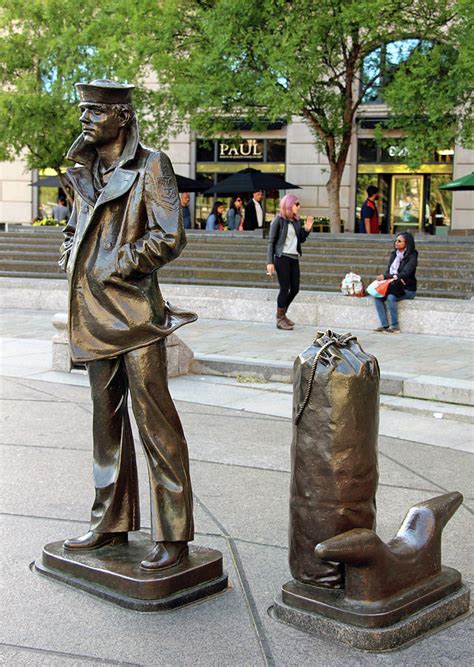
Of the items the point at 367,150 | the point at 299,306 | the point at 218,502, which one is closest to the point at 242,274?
the point at 299,306

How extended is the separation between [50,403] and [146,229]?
15.8 feet

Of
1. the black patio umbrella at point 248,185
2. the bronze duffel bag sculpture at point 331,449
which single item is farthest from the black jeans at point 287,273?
the black patio umbrella at point 248,185

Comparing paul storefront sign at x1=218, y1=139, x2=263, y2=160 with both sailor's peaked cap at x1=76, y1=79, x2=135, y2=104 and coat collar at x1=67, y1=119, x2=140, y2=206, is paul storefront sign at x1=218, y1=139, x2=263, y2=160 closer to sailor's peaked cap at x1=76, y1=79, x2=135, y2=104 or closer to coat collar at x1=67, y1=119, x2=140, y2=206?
coat collar at x1=67, y1=119, x2=140, y2=206

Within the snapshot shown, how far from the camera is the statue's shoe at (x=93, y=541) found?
4469 mm

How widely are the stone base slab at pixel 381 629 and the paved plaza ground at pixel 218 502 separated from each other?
0.04m

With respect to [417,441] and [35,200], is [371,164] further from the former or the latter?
[417,441]

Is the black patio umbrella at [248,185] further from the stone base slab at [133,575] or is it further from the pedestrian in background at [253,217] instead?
the stone base slab at [133,575]

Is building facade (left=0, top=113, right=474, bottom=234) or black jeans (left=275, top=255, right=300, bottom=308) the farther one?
building facade (left=0, top=113, right=474, bottom=234)

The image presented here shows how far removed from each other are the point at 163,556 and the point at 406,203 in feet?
98.3

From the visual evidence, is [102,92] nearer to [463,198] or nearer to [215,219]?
[215,219]

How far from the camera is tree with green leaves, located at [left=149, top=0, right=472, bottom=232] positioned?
22438 mm

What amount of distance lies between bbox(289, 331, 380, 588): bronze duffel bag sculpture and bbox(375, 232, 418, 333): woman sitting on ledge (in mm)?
9837

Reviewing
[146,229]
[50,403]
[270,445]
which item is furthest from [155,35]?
[146,229]

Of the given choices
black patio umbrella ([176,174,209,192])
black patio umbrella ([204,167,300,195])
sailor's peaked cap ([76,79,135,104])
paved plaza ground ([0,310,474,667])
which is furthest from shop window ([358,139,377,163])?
sailor's peaked cap ([76,79,135,104])
